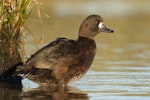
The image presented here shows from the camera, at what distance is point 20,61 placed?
11.9 meters

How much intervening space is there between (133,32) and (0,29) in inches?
394

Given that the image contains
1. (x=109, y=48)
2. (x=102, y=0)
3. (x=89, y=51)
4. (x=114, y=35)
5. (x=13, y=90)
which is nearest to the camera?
(x=13, y=90)

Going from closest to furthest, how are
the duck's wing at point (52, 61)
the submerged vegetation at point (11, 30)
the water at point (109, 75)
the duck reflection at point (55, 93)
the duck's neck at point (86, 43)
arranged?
the duck reflection at point (55, 93) < the water at point (109, 75) < the duck's wing at point (52, 61) < the submerged vegetation at point (11, 30) < the duck's neck at point (86, 43)

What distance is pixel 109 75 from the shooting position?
1260cm

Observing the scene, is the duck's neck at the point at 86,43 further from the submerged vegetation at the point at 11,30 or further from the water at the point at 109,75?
the submerged vegetation at the point at 11,30

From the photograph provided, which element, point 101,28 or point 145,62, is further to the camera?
point 145,62

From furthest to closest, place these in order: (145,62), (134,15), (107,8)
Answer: (107,8), (134,15), (145,62)

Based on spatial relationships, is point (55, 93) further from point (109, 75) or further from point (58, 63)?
point (109, 75)

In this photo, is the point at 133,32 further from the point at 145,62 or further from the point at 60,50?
the point at 60,50

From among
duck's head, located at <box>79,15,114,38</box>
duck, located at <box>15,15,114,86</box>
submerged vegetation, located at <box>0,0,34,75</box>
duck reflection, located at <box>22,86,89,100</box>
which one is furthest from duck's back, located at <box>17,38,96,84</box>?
submerged vegetation, located at <box>0,0,34,75</box>

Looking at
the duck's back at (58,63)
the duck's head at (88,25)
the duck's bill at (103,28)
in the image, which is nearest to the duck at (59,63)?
the duck's back at (58,63)

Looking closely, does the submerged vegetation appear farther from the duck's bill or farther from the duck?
the duck's bill

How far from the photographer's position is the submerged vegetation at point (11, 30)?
11.6m

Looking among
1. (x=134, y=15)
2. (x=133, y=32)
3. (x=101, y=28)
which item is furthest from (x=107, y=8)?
(x=101, y=28)
